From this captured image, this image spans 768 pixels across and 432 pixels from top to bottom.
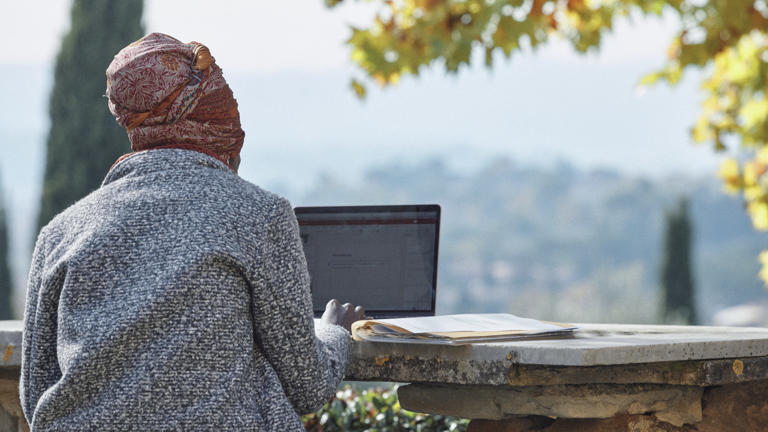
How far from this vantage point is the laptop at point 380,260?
2369 millimetres

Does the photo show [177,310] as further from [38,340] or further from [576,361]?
[576,361]

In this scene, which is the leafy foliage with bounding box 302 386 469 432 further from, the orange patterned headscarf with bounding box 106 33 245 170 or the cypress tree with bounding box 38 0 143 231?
the cypress tree with bounding box 38 0 143 231

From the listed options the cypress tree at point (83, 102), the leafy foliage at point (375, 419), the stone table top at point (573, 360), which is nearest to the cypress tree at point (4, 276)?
the cypress tree at point (83, 102)

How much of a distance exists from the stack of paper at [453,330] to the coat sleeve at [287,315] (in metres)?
0.26

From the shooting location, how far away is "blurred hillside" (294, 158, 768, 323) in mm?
16547

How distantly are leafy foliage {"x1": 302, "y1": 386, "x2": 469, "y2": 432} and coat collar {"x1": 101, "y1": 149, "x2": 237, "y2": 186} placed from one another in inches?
63.4

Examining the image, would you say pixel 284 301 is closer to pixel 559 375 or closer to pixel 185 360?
pixel 185 360

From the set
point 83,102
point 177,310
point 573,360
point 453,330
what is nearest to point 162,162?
point 177,310

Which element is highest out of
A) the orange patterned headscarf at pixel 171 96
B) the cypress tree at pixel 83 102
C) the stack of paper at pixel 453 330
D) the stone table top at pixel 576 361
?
the cypress tree at pixel 83 102

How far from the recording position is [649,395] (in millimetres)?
2014

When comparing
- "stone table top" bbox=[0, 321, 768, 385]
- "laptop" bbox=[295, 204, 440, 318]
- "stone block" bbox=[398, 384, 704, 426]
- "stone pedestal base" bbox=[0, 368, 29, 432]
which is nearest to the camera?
"stone table top" bbox=[0, 321, 768, 385]

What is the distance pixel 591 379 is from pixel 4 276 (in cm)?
834

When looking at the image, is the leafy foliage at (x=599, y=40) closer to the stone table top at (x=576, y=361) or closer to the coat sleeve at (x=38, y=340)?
the stone table top at (x=576, y=361)

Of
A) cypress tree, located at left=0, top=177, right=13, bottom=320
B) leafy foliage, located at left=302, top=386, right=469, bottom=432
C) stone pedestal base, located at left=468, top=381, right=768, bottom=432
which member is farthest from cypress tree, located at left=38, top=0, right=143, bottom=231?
stone pedestal base, located at left=468, top=381, right=768, bottom=432
